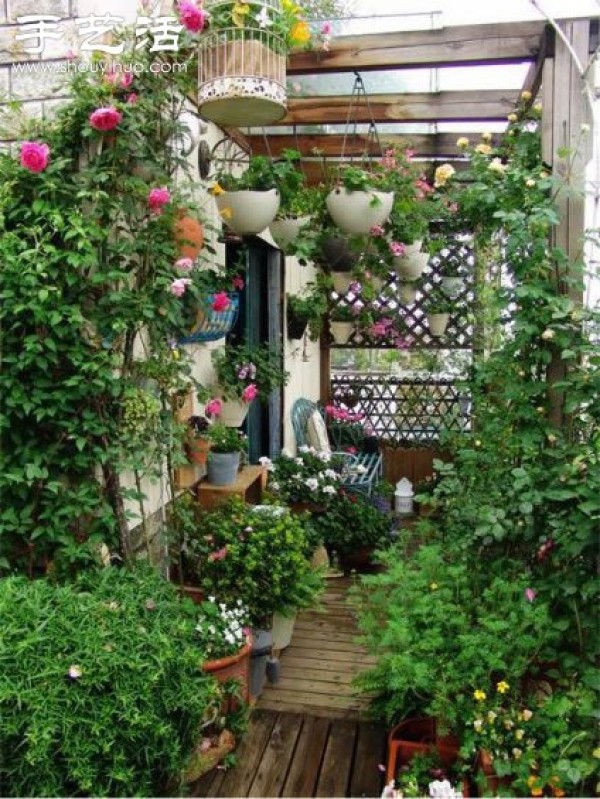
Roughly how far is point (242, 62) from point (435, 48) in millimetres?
755

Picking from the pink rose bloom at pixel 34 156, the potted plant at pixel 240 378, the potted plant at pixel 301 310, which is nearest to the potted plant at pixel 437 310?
the potted plant at pixel 301 310

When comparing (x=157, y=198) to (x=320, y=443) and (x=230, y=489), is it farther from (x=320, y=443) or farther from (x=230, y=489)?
(x=320, y=443)

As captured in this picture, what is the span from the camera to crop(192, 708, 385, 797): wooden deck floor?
7.84 feet

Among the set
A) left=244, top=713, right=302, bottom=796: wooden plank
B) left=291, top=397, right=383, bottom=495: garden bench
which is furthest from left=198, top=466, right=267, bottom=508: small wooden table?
left=291, top=397, right=383, bottom=495: garden bench

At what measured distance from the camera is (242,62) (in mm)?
2449

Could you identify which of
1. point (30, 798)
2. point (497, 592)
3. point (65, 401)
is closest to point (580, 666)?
point (497, 592)

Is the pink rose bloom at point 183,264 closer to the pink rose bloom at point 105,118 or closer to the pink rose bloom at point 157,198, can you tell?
the pink rose bloom at point 157,198

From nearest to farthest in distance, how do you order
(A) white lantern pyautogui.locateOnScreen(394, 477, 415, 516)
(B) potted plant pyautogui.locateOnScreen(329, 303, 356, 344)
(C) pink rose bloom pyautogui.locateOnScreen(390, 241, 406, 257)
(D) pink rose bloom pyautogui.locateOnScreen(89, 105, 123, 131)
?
(D) pink rose bloom pyautogui.locateOnScreen(89, 105, 123, 131) → (C) pink rose bloom pyautogui.locateOnScreen(390, 241, 406, 257) → (A) white lantern pyautogui.locateOnScreen(394, 477, 415, 516) → (B) potted plant pyautogui.locateOnScreen(329, 303, 356, 344)

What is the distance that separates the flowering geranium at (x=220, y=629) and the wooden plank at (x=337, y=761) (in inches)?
19.4

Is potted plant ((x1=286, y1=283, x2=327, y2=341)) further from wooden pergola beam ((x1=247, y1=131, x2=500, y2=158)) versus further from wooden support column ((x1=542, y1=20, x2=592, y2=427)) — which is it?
wooden support column ((x1=542, y1=20, x2=592, y2=427))

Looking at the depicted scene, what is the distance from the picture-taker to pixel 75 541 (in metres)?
2.49

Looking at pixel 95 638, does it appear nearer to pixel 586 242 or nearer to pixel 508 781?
pixel 508 781

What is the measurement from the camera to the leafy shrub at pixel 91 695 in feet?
5.95

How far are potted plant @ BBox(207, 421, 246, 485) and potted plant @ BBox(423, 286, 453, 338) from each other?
355 centimetres
